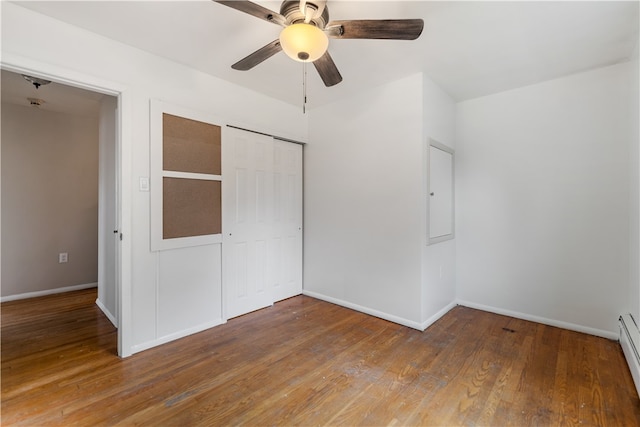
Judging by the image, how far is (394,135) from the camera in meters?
2.90

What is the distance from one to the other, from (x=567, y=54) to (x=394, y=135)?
4.87ft

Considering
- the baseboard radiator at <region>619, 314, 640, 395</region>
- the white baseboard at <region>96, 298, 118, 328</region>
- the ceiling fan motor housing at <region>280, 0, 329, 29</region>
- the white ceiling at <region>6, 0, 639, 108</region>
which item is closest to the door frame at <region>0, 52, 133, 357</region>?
the white ceiling at <region>6, 0, 639, 108</region>

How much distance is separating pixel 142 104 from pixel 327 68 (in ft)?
5.10

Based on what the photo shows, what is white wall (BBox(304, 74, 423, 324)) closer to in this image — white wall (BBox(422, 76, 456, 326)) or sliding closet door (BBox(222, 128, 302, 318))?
white wall (BBox(422, 76, 456, 326))

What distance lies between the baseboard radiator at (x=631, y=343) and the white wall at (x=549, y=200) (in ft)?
0.76

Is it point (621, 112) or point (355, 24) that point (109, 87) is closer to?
point (355, 24)

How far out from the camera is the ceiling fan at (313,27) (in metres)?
1.57

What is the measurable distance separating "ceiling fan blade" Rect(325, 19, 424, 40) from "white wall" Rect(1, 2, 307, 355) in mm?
1562

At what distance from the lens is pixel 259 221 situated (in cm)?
328

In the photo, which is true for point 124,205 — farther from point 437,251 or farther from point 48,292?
point 437,251

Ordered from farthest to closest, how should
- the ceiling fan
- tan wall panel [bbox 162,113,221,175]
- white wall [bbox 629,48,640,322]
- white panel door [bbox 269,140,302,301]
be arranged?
white panel door [bbox 269,140,302,301], tan wall panel [bbox 162,113,221,175], white wall [bbox 629,48,640,322], the ceiling fan

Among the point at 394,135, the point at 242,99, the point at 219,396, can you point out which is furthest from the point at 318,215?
the point at 219,396

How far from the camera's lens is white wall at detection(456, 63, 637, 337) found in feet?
8.42

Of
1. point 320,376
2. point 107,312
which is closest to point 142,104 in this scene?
point 107,312
